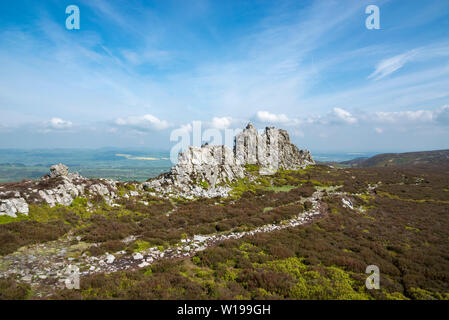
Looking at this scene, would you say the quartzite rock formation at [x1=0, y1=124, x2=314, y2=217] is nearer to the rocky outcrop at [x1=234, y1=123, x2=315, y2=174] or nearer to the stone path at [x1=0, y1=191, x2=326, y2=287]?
the rocky outcrop at [x1=234, y1=123, x2=315, y2=174]

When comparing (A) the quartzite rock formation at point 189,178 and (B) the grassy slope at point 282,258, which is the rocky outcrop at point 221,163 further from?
(B) the grassy slope at point 282,258

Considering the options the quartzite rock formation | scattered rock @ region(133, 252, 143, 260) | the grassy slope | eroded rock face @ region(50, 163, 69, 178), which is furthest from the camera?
eroded rock face @ region(50, 163, 69, 178)

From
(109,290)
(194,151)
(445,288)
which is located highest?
(194,151)

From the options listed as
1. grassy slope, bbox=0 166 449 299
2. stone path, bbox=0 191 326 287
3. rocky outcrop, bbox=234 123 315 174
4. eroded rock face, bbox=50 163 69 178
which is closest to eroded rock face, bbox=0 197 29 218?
grassy slope, bbox=0 166 449 299

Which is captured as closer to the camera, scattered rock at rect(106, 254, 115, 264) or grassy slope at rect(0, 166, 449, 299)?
grassy slope at rect(0, 166, 449, 299)

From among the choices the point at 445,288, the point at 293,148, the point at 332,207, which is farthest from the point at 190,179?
the point at 293,148

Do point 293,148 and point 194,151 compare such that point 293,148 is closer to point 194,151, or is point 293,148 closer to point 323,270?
point 194,151

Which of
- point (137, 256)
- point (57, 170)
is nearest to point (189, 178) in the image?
point (57, 170)
